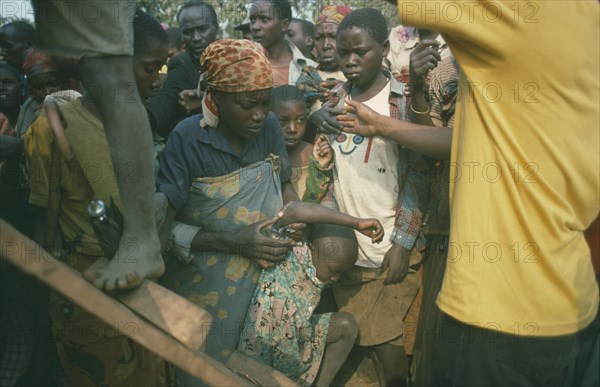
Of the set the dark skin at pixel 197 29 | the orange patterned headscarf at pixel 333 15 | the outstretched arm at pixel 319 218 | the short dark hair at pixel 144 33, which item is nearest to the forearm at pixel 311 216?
the outstretched arm at pixel 319 218

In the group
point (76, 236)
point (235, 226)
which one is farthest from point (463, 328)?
point (76, 236)

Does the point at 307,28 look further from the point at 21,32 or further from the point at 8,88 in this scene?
the point at 8,88

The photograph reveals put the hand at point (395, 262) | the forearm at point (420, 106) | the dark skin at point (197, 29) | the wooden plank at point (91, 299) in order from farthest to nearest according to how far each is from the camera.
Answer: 1. the dark skin at point (197, 29)
2. the hand at point (395, 262)
3. the forearm at point (420, 106)
4. the wooden plank at point (91, 299)

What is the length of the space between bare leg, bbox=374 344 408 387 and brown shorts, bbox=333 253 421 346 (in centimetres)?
A: 5

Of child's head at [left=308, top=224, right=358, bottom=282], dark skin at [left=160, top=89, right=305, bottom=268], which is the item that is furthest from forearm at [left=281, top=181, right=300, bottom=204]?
dark skin at [left=160, top=89, right=305, bottom=268]

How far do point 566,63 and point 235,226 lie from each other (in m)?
1.64

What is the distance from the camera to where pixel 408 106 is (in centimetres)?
322

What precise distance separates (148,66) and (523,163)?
1768 mm

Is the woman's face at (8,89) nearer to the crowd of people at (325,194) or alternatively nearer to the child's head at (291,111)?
the crowd of people at (325,194)

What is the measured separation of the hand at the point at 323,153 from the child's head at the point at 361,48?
0.40 meters

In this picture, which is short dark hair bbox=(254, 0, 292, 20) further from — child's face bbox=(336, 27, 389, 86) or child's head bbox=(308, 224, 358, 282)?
child's head bbox=(308, 224, 358, 282)

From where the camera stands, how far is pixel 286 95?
3660 mm

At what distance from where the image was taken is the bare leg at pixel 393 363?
334 cm

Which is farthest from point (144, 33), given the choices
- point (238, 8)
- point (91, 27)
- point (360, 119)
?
point (238, 8)
